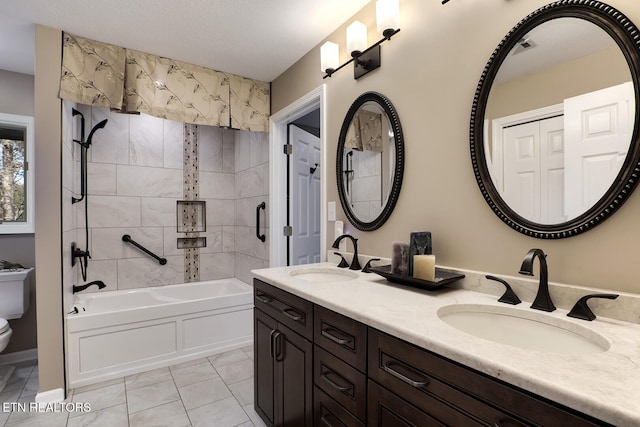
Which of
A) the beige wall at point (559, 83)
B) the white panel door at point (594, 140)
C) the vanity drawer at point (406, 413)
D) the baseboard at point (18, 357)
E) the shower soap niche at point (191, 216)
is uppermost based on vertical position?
the beige wall at point (559, 83)

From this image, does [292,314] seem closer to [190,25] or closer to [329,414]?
[329,414]

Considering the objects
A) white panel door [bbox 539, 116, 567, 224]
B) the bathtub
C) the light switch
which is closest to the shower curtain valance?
the light switch

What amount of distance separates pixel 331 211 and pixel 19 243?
265 cm

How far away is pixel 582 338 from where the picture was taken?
35.5 inches

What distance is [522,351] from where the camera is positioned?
74cm

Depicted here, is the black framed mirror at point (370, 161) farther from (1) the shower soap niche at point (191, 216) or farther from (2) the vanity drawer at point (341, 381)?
(1) the shower soap niche at point (191, 216)

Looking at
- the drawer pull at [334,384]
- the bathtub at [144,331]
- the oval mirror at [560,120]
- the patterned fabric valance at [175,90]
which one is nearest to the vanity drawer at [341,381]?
the drawer pull at [334,384]

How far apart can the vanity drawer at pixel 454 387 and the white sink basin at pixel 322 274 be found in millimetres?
821

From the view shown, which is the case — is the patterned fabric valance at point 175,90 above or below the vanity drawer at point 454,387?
above

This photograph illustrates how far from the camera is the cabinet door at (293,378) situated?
53.9 inches

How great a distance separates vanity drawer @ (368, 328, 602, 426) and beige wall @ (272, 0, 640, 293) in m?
0.60

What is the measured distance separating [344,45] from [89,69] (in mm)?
1794

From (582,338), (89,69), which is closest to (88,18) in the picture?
(89,69)

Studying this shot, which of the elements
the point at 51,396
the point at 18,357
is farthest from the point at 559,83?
the point at 18,357
